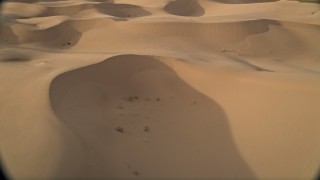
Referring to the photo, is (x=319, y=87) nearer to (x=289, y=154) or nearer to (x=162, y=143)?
(x=289, y=154)

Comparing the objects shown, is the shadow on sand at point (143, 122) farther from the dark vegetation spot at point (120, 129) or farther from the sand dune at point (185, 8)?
the sand dune at point (185, 8)

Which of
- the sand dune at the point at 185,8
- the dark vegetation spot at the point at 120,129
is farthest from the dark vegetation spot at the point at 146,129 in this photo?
the sand dune at the point at 185,8

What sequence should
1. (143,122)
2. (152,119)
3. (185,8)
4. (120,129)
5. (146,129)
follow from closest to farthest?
(120,129) < (146,129) < (143,122) < (152,119) < (185,8)

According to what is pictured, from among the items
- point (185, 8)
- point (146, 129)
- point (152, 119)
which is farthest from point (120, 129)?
point (185, 8)

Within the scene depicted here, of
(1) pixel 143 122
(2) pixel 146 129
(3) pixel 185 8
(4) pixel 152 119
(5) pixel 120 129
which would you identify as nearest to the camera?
(5) pixel 120 129

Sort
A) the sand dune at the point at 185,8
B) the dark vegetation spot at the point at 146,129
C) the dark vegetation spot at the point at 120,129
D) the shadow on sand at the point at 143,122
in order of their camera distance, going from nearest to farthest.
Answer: the shadow on sand at the point at 143,122, the dark vegetation spot at the point at 120,129, the dark vegetation spot at the point at 146,129, the sand dune at the point at 185,8

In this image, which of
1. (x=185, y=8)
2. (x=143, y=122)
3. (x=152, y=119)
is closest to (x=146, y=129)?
(x=143, y=122)

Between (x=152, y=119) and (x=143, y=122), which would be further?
(x=152, y=119)

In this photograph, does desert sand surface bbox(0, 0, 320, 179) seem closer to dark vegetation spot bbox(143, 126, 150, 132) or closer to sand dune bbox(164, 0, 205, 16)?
dark vegetation spot bbox(143, 126, 150, 132)

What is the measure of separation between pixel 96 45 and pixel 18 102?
17.9 feet

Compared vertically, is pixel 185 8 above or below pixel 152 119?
below

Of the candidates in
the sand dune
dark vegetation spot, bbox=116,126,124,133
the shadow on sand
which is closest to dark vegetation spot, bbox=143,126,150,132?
the shadow on sand

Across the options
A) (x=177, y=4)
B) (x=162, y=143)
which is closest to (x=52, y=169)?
(x=162, y=143)

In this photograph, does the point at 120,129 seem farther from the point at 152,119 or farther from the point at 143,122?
the point at 152,119
